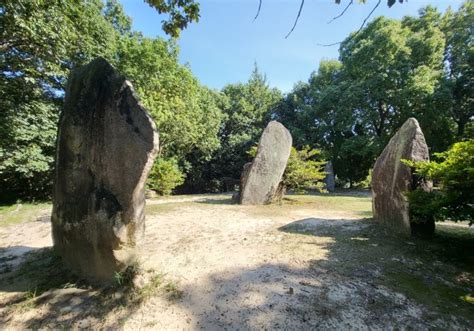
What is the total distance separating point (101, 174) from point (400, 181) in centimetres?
447

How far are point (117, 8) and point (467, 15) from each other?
793 inches

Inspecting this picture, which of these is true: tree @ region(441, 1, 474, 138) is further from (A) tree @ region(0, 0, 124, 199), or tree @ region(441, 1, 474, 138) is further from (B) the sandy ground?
(A) tree @ region(0, 0, 124, 199)

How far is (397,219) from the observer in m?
4.39

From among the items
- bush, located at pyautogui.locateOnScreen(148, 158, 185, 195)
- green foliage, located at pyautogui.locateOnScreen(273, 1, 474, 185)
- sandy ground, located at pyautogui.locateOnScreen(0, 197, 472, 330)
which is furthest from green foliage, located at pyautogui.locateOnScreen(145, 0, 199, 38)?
green foliage, located at pyautogui.locateOnScreen(273, 1, 474, 185)

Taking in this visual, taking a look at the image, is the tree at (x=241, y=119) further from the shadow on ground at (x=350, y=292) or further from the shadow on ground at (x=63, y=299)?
the shadow on ground at (x=63, y=299)

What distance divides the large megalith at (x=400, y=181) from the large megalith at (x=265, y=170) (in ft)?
10.1

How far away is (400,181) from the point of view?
4.23 meters

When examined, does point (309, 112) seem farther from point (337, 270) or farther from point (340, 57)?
point (337, 270)

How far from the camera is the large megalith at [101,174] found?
8.80 ft

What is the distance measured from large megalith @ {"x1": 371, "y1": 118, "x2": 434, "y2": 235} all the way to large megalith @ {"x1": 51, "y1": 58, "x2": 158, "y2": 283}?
3905 mm

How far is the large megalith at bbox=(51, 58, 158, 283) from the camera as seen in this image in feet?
8.80

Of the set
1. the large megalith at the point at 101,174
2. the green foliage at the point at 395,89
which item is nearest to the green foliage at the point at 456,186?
the large megalith at the point at 101,174

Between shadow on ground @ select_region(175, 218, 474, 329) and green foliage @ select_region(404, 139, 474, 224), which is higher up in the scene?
green foliage @ select_region(404, 139, 474, 224)

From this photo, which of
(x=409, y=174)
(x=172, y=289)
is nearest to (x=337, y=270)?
(x=172, y=289)
